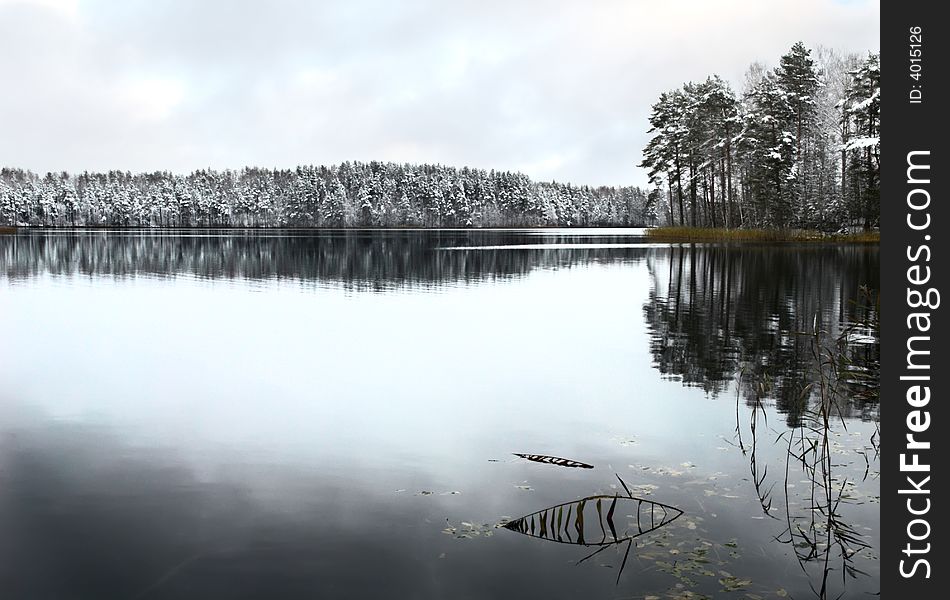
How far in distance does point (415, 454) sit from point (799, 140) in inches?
2767

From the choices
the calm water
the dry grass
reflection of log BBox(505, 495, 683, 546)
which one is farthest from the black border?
the dry grass

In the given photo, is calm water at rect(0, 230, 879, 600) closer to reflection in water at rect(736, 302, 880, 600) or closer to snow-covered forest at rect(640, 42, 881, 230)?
reflection in water at rect(736, 302, 880, 600)

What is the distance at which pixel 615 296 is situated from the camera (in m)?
32.5

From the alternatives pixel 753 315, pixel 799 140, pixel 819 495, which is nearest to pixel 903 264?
pixel 819 495

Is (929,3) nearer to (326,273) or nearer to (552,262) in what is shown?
(326,273)

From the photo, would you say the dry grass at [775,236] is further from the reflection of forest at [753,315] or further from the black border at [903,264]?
the black border at [903,264]

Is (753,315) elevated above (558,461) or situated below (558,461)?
above

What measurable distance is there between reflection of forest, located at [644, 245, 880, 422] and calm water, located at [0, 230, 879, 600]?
0.16 m

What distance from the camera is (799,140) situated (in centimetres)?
7288

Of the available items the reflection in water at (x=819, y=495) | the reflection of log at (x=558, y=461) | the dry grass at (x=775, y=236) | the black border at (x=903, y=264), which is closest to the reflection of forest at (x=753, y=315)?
the reflection in water at (x=819, y=495)

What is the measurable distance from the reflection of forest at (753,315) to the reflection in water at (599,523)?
3538 millimetres

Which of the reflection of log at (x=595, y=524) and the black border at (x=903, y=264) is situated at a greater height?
the black border at (x=903, y=264)

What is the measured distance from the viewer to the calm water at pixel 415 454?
24.7 feet

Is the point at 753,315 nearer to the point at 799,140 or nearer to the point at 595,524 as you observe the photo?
the point at 595,524
